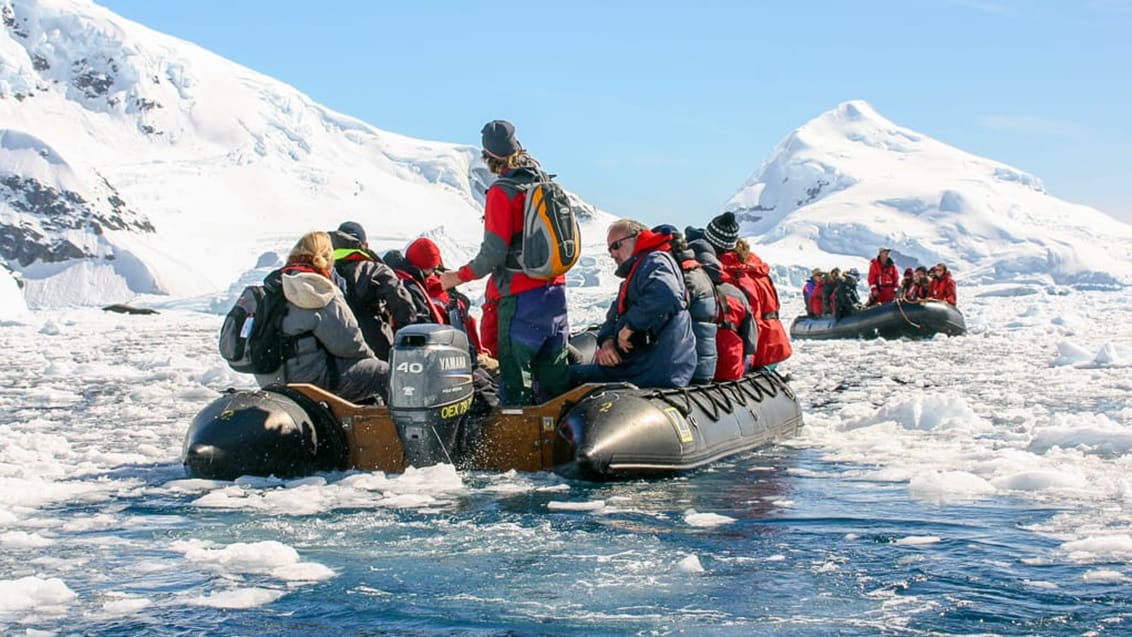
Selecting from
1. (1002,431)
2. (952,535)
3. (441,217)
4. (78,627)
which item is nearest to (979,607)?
(952,535)

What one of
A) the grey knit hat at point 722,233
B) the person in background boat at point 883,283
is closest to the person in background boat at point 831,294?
the person in background boat at point 883,283

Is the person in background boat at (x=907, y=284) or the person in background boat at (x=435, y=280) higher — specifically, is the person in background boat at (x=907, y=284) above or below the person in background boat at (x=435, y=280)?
above

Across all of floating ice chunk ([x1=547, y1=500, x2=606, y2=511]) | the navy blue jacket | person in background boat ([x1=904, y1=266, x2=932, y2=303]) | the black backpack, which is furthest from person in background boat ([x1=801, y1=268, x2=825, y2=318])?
floating ice chunk ([x1=547, y1=500, x2=606, y2=511])

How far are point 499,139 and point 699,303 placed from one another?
1.63m

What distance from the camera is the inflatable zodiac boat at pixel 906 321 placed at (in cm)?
2189

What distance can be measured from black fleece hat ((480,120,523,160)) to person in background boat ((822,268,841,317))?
17.7 m

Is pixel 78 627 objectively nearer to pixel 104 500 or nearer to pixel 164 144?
pixel 104 500

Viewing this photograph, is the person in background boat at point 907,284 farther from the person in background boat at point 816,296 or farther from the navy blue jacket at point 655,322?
the navy blue jacket at point 655,322

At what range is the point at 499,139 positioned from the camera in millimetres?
7020

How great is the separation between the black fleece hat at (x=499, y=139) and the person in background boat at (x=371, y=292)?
0.96m

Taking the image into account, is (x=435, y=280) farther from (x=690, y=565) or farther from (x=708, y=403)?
(x=690, y=565)

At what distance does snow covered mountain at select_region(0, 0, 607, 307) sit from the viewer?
134m

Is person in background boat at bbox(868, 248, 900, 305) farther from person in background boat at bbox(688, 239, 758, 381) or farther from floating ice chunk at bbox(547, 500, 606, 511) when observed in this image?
floating ice chunk at bbox(547, 500, 606, 511)

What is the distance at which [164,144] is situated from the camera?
164 metres
